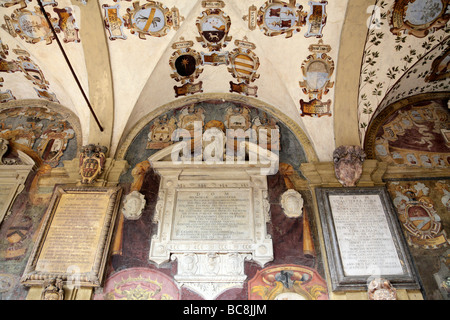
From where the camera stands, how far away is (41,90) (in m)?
7.45

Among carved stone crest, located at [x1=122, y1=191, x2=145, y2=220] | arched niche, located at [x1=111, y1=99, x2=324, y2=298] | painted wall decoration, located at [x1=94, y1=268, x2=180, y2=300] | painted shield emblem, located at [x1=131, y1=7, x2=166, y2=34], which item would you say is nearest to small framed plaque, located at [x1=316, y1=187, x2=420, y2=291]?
arched niche, located at [x1=111, y1=99, x2=324, y2=298]

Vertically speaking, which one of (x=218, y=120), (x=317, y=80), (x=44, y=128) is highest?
(x=317, y=80)

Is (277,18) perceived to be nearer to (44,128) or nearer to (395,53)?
(395,53)

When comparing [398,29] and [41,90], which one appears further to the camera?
[41,90]

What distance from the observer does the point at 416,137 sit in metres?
6.89

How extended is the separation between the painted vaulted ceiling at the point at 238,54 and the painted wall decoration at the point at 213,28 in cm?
2

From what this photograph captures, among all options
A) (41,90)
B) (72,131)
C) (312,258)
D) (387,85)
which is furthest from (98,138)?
(387,85)

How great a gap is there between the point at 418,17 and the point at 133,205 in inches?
239

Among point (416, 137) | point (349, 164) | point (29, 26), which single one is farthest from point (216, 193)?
Answer: point (29, 26)

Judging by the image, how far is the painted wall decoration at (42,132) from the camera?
6.80m

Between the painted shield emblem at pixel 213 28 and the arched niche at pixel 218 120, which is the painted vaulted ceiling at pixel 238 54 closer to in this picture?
the painted shield emblem at pixel 213 28
